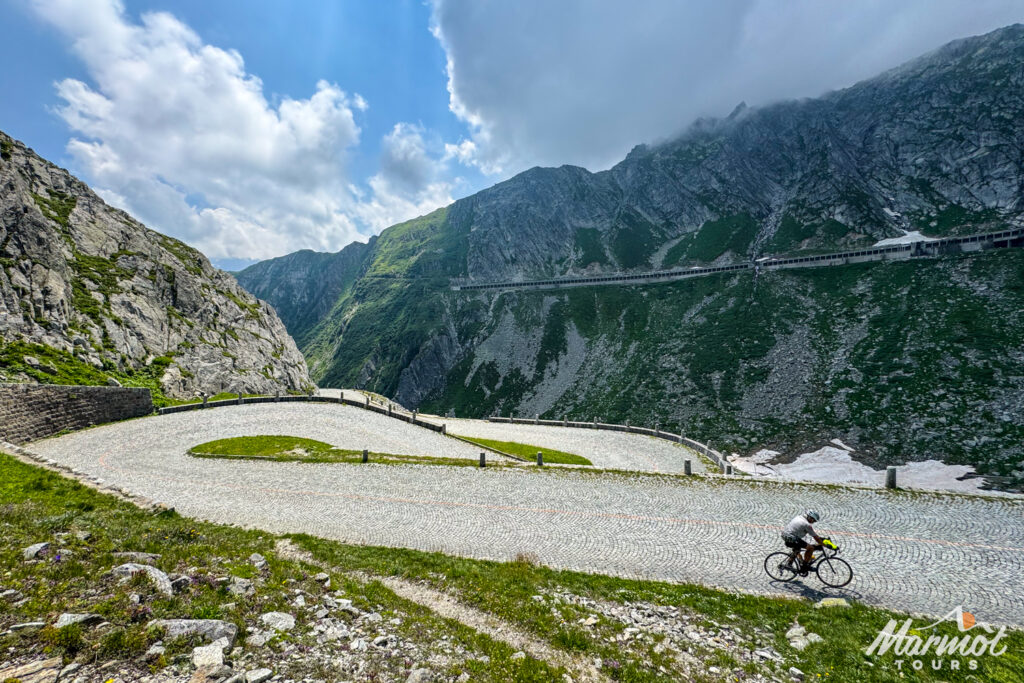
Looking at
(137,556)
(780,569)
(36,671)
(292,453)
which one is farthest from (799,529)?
(292,453)

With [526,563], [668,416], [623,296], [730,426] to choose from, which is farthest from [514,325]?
[526,563]

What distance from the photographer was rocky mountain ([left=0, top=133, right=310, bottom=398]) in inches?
1646

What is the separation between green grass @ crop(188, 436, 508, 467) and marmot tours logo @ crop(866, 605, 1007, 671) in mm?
20893

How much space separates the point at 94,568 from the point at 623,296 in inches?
4587

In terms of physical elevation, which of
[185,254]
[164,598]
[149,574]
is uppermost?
[185,254]

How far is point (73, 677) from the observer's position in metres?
5.85

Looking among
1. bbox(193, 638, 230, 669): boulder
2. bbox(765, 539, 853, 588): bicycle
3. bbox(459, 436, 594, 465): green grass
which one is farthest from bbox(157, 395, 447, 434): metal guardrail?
bbox(193, 638, 230, 669): boulder

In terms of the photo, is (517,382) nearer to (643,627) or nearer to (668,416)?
(668,416)

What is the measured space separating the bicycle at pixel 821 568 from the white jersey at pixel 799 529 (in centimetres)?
47

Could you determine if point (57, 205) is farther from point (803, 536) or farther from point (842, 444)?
point (842, 444)

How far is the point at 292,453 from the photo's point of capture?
30.0 metres

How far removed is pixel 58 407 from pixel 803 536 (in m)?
50.3

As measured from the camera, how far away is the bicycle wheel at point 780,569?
13.7 metres

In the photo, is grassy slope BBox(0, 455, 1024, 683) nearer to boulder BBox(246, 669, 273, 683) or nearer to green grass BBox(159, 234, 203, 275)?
boulder BBox(246, 669, 273, 683)
